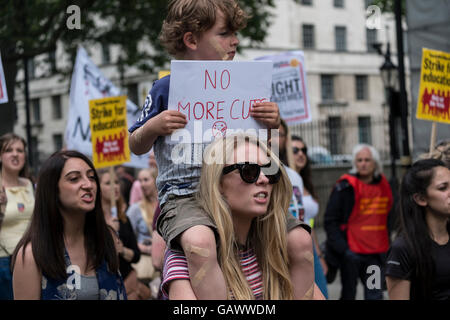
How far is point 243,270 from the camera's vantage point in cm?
240

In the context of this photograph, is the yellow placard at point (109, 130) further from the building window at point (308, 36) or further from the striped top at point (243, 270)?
the building window at point (308, 36)

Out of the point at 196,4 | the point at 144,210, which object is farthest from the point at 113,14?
the point at 196,4

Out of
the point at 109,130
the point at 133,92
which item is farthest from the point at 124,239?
the point at 133,92

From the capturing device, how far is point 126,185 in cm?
1001

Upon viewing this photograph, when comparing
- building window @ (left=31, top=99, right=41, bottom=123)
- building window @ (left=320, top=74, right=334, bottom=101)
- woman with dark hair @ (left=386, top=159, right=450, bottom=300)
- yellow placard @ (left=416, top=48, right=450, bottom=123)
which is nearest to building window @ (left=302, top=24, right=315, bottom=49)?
building window @ (left=320, top=74, right=334, bottom=101)

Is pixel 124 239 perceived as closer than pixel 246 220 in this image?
No

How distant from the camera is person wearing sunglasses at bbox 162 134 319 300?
7.68 ft

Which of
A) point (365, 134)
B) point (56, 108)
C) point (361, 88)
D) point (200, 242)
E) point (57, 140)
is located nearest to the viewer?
point (200, 242)

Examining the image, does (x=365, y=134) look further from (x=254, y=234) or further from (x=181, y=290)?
(x=181, y=290)

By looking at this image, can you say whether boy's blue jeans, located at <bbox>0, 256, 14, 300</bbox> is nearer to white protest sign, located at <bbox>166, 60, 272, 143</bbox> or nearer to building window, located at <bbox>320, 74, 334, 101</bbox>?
white protest sign, located at <bbox>166, 60, 272, 143</bbox>

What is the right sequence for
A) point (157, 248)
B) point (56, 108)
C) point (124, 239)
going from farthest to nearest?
point (56, 108) → point (124, 239) → point (157, 248)

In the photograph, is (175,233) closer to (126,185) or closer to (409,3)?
(409,3)

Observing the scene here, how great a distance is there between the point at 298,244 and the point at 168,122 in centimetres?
67
